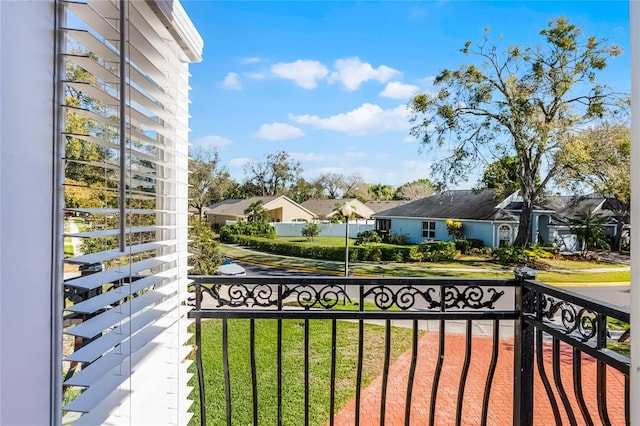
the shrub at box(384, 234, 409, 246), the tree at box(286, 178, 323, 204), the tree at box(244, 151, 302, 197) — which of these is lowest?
the shrub at box(384, 234, 409, 246)

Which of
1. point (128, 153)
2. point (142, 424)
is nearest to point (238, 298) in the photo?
point (142, 424)

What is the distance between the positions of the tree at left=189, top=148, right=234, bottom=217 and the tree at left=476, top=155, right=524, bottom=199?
14.7ft

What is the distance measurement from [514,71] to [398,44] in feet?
7.56

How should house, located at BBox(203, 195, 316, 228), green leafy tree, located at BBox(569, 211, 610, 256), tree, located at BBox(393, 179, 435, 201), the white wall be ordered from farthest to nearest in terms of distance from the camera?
tree, located at BBox(393, 179, 435, 201), house, located at BBox(203, 195, 316, 228), green leafy tree, located at BBox(569, 211, 610, 256), the white wall

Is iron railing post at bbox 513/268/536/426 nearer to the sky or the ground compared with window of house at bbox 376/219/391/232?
nearer to the ground

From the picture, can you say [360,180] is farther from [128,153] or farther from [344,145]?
[128,153]

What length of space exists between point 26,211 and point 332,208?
19.5 feet

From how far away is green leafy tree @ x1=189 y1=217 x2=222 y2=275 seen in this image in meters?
4.41

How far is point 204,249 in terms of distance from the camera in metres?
4.57

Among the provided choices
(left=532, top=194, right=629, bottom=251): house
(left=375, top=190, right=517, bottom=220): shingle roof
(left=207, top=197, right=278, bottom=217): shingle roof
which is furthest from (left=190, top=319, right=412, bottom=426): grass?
(left=375, top=190, right=517, bottom=220): shingle roof

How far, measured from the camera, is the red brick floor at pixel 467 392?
2588 mm

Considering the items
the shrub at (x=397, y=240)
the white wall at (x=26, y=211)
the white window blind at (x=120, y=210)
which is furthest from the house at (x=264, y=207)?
the white wall at (x=26, y=211)

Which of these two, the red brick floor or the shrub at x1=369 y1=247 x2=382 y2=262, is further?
the shrub at x1=369 y1=247 x2=382 y2=262

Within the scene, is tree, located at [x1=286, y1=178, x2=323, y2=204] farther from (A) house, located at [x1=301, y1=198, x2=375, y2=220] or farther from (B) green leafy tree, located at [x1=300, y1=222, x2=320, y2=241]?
(B) green leafy tree, located at [x1=300, y1=222, x2=320, y2=241]
